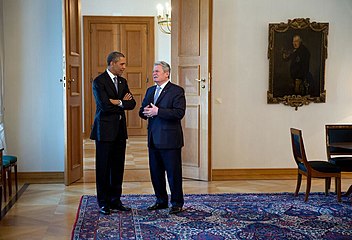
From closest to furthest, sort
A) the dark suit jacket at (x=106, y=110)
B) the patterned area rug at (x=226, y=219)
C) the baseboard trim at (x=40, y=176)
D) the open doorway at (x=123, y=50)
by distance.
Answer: the patterned area rug at (x=226, y=219)
the dark suit jacket at (x=106, y=110)
the baseboard trim at (x=40, y=176)
the open doorway at (x=123, y=50)

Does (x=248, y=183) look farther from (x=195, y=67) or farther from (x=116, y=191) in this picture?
(x=116, y=191)

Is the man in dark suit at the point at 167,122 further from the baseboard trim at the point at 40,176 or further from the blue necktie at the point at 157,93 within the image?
the baseboard trim at the point at 40,176

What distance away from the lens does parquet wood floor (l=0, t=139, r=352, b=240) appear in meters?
4.29

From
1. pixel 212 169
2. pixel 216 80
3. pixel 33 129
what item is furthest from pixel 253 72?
pixel 33 129

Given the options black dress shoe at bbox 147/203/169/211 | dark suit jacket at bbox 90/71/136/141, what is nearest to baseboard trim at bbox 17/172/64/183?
black dress shoe at bbox 147/203/169/211

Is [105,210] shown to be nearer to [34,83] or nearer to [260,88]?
[34,83]

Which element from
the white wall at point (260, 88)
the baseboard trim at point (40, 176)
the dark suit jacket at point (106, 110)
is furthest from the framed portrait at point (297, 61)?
the baseboard trim at point (40, 176)

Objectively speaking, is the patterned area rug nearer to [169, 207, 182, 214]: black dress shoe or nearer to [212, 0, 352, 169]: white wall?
[169, 207, 182, 214]: black dress shoe

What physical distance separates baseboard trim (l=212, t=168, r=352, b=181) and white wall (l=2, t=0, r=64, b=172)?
83.1 inches

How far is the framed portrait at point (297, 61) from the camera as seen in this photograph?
21.8ft

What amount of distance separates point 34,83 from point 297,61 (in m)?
3.44

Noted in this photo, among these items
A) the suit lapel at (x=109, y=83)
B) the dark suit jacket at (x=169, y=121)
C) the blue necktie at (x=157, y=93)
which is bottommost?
the dark suit jacket at (x=169, y=121)

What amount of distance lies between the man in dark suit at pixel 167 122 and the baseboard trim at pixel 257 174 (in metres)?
2.01

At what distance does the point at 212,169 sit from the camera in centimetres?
670
